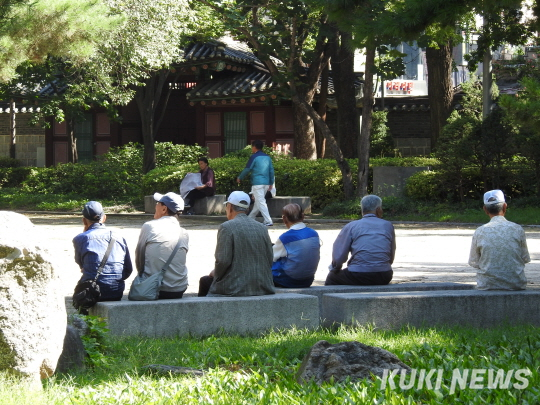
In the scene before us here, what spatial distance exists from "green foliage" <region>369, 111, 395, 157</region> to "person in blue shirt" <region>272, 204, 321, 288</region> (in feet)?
75.3

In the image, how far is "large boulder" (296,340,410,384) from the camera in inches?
197

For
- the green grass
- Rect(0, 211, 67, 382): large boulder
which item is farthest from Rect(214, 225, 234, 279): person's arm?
Rect(0, 211, 67, 382): large boulder

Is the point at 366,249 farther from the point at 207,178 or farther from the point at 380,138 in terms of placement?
the point at 380,138

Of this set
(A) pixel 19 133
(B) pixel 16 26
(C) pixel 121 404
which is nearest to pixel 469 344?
(C) pixel 121 404

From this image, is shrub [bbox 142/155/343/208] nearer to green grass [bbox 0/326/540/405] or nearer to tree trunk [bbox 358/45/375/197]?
tree trunk [bbox 358/45/375/197]

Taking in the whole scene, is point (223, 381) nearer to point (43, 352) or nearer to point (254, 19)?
point (43, 352)

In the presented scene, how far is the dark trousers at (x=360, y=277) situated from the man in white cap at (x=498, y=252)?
0.88m

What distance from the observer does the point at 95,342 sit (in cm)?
591

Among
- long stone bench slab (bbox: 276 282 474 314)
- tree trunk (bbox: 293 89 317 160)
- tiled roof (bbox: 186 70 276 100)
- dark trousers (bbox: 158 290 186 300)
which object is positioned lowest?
long stone bench slab (bbox: 276 282 474 314)

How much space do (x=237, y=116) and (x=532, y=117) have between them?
23.8 meters

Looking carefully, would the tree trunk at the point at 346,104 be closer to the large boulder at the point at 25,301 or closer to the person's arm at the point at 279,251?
the person's arm at the point at 279,251

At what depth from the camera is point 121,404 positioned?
461 cm

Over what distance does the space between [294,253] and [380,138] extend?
2343cm

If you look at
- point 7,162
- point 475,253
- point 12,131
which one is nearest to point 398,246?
point 475,253
